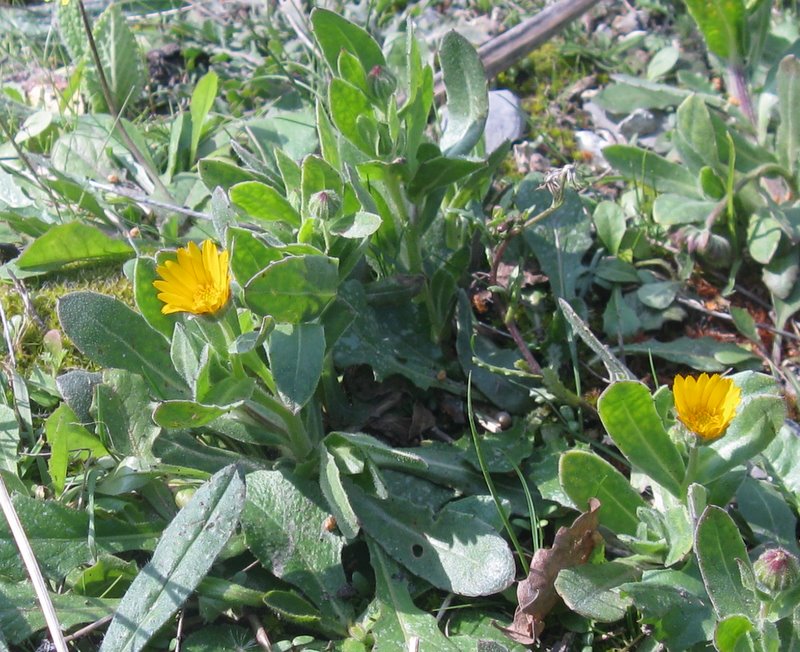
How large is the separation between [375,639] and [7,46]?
3.44 metres

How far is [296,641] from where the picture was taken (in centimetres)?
220

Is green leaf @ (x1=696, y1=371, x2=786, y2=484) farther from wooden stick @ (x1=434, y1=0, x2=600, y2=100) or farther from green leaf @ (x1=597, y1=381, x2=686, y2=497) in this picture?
wooden stick @ (x1=434, y1=0, x2=600, y2=100)

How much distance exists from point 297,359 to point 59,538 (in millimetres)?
803

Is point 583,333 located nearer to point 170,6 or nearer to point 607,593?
point 607,593

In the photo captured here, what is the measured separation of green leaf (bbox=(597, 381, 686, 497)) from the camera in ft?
6.98

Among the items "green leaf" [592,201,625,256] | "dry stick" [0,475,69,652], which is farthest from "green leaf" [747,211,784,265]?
"dry stick" [0,475,69,652]

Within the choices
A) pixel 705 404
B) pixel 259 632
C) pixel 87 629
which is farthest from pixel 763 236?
pixel 87 629

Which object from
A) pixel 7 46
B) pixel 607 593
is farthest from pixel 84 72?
pixel 607 593

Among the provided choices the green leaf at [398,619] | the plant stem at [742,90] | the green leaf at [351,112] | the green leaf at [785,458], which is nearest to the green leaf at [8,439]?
the green leaf at [398,619]

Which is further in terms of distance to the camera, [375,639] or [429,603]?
[429,603]

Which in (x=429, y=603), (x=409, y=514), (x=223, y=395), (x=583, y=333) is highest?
(x=223, y=395)

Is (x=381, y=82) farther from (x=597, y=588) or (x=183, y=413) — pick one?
(x=597, y=588)

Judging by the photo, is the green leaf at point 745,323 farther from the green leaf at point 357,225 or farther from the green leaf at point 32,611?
the green leaf at point 32,611

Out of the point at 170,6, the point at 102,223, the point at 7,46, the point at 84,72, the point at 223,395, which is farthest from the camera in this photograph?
the point at 170,6
